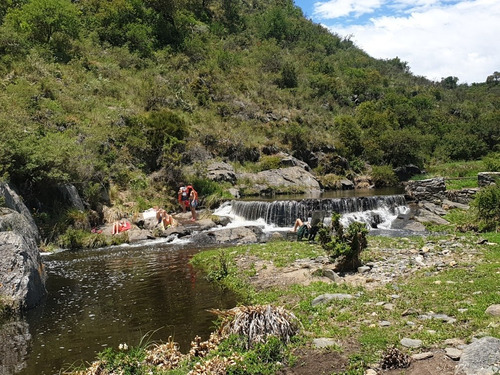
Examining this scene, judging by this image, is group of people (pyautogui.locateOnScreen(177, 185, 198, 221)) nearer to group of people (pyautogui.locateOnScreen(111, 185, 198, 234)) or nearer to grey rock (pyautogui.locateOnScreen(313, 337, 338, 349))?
group of people (pyautogui.locateOnScreen(111, 185, 198, 234))

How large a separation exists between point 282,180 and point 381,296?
2750 cm

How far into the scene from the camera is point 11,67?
31328 mm

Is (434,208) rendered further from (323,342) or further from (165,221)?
(323,342)

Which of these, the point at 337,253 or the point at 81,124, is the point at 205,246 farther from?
the point at 81,124

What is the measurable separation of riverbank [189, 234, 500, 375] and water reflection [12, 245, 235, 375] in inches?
48.5

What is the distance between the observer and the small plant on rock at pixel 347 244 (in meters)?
10.4

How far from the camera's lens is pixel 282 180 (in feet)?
117

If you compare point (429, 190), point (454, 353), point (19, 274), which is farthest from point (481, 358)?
point (429, 190)

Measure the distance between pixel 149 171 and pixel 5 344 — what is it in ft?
73.9

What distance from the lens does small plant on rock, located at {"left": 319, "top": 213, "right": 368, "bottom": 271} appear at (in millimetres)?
10422

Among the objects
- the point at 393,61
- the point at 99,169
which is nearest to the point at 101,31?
the point at 99,169

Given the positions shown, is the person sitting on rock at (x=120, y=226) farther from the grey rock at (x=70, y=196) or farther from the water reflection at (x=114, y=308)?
the water reflection at (x=114, y=308)

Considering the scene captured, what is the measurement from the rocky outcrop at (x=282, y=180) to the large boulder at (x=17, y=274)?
2406 cm

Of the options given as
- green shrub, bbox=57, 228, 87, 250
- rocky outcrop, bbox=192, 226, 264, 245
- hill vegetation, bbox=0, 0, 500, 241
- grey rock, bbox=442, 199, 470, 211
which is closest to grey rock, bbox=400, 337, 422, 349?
rocky outcrop, bbox=192, 226, 264, 245
